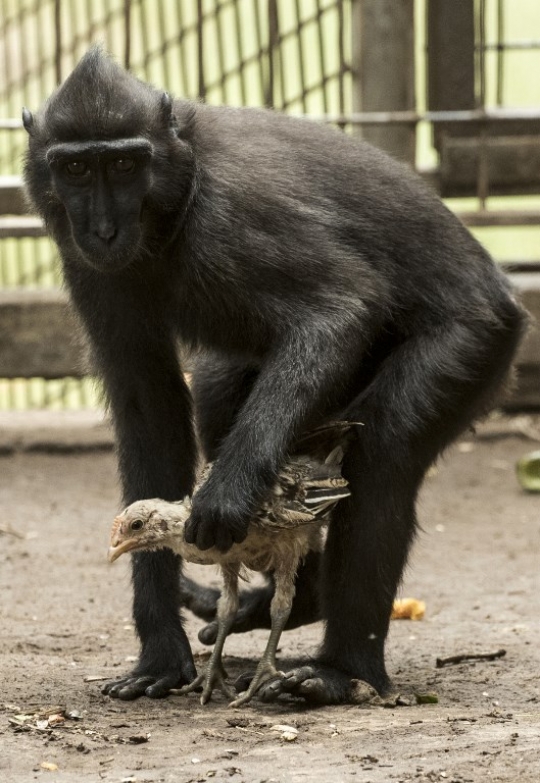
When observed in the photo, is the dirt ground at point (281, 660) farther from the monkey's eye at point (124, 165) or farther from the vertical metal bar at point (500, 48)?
the vertical metal bar at point (500, 48)

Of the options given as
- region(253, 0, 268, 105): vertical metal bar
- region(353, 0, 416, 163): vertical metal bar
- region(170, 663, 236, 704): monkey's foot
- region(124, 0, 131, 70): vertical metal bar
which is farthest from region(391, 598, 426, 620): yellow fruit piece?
region(124, 0, 131, 70): vertical metal bar

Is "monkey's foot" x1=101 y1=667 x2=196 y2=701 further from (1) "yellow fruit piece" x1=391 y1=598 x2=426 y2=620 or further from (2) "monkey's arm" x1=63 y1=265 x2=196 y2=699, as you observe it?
(1) "yellow fruit piece" x1=391 y1=598 x2=426 y2=620

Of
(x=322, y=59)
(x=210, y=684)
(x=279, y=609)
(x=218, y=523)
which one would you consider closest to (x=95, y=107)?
(x=218, y=523)

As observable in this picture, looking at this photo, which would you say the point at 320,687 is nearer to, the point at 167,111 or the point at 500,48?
the point at 167,111

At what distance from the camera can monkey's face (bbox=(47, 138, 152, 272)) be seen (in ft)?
15.0

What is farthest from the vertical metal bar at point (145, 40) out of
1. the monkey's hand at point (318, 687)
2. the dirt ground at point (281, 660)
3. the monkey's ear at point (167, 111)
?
the monkey's hand at point (318, 687)

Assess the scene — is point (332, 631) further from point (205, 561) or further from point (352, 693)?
point (205, 561)

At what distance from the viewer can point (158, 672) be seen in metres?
4.97

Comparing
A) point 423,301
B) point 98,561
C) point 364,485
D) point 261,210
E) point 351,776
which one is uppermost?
point 261,210

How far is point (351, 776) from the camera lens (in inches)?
150

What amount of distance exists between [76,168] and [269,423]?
104 centimetres

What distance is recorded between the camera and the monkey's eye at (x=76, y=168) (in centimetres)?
462

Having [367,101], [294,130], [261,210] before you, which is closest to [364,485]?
[261,210]

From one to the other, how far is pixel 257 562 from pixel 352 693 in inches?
21.3
